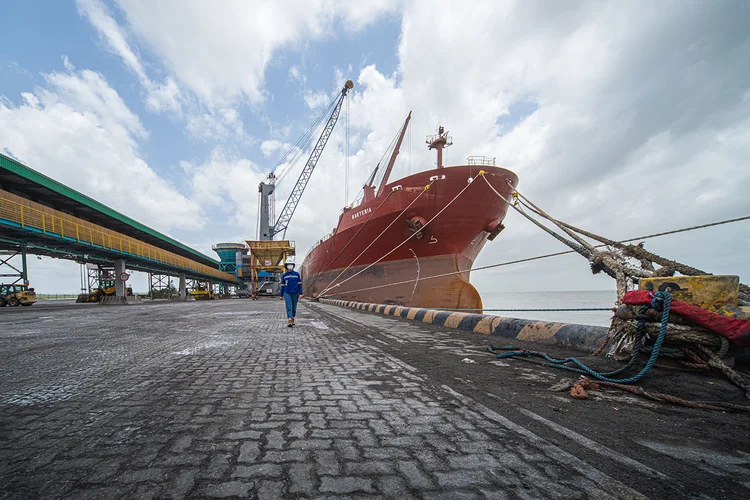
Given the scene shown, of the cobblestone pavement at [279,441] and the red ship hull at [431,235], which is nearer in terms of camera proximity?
the cobblestone pavement at [279,441]

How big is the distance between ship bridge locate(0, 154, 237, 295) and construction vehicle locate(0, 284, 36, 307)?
65 cm

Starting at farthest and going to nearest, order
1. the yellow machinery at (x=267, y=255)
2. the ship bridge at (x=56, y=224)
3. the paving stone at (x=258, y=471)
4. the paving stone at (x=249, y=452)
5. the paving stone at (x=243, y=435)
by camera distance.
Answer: the yellow machinery at (x=267, y=255) < the ship bridge at (x=56, y=224) < the paving stone at (x=243, y=435) < the paving stone at (x=249, y=452) < the paving stone at (x=258, y=471)

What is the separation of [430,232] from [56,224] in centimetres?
1710

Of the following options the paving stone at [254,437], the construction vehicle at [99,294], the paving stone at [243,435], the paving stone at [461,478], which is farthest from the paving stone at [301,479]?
the construction vehicle at [99,294]

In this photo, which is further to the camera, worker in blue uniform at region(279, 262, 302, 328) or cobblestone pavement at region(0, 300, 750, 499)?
worker in blue uniform at region(279, 262, 302, 328)

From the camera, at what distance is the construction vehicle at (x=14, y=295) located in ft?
60.0

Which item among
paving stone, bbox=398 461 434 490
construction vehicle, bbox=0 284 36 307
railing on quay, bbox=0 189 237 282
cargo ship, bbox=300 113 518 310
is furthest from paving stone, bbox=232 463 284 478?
construction vehicle, bbox=0 284 36 307

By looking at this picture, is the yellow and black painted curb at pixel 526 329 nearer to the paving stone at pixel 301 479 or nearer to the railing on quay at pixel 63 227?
the paving stone at pixel 301 479

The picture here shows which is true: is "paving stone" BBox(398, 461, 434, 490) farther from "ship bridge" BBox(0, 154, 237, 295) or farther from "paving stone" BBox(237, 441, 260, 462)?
"ship bridge" BBox(0, 154, 237, 295)

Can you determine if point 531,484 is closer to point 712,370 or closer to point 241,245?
point 712,370

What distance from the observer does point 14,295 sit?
18.5 meters

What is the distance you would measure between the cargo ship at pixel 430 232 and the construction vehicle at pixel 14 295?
20262mm

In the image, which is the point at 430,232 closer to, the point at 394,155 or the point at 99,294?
the point at 394,155

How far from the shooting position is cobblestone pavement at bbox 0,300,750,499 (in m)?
1.22
